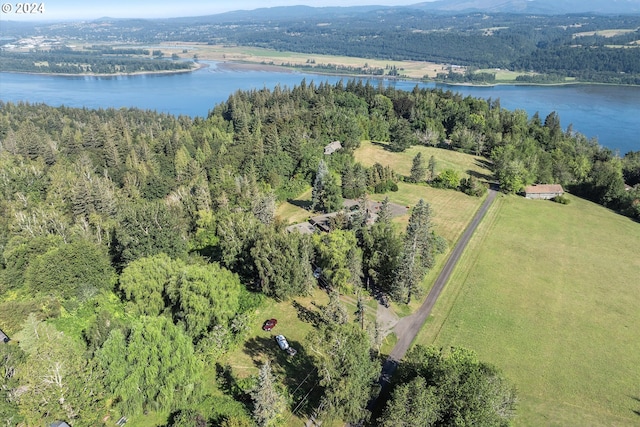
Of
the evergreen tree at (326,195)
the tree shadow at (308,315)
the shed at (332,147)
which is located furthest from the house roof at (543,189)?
the tree shadow at (308,315)

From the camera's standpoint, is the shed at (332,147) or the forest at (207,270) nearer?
the forest at (207,270)

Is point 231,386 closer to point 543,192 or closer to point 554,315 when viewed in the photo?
point 554,315

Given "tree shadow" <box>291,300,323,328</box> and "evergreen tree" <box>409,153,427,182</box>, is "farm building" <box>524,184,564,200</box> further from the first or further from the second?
"tree shadow" <box>291,300,323,328</box>

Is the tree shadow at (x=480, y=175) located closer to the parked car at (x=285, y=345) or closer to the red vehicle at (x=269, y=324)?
the red vehicle at (x=269, y=324)

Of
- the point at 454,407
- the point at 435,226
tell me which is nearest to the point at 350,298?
the point at 454,407

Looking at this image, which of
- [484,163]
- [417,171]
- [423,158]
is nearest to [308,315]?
[417,171]

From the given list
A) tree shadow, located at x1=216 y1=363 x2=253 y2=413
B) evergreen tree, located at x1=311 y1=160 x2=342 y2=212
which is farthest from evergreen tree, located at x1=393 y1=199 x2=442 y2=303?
evergreen tree, located at x1=311 y1=160 x2=342 y2=212
